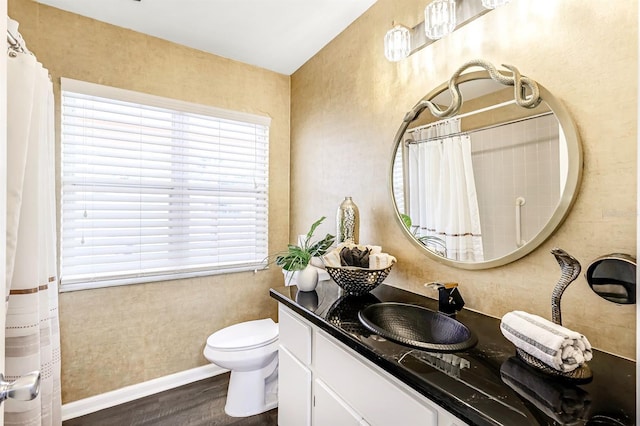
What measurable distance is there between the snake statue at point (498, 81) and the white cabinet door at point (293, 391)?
1312 millimetres

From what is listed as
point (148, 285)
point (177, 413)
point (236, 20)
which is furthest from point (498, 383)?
point (236, 20)

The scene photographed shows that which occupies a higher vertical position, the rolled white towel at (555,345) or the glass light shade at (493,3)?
the glass light shade at (493,3)

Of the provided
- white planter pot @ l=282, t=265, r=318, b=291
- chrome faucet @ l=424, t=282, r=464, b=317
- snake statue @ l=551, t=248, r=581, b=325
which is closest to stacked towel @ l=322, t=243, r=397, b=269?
white planter pot @ l=282, t=265, r=318, b=291

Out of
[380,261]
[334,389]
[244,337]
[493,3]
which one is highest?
[493,3]

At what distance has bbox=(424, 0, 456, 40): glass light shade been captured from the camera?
1.29m

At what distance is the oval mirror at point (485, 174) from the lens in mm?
1049

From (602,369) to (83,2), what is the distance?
2931 millimetres

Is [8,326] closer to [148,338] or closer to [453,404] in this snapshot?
[148,338]

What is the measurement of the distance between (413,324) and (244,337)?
3.81 feet

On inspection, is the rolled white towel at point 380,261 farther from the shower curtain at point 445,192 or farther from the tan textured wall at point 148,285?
the tan textured wall at point 148,285

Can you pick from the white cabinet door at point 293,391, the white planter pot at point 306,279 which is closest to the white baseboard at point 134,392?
the white cabinet door at point 293,391

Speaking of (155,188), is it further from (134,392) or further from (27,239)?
(134,392)

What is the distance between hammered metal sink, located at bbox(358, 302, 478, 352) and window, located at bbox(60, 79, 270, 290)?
1472 millimetres

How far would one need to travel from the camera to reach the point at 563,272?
92 cm
